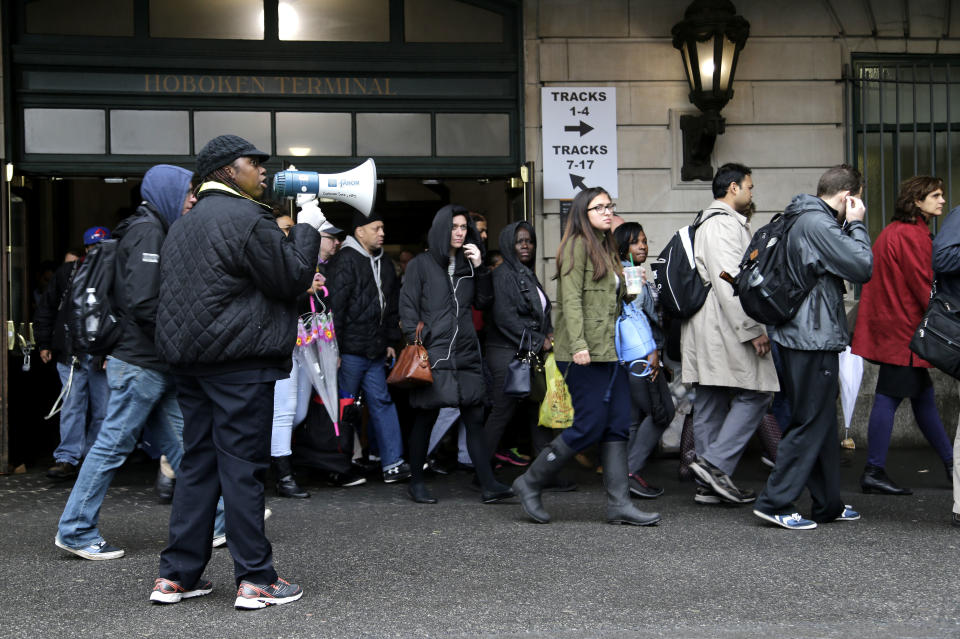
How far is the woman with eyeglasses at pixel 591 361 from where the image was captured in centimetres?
593

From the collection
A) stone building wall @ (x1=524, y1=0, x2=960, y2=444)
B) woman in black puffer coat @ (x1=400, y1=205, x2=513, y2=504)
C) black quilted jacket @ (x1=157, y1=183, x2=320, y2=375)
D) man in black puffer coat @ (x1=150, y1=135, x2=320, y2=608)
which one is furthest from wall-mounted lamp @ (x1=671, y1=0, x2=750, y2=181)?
black quilted jacket @ (x1=157, y1=183, x2=320, y2=375)

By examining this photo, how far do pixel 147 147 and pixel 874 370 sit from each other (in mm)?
6343

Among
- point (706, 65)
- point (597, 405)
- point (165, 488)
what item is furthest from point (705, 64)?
point (165, 488)

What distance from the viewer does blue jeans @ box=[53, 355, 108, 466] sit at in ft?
26.8

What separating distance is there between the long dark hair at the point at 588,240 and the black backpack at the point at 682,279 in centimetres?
81

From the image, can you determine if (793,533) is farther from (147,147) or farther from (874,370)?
(147,147)

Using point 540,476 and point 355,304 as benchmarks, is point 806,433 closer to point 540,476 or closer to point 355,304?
point 540,476

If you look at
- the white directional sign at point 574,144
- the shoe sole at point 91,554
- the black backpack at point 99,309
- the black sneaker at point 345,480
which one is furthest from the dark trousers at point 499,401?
the black backpack at point 99,309

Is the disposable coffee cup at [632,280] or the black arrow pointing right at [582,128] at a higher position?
the black arrow pointing right at [582,128]

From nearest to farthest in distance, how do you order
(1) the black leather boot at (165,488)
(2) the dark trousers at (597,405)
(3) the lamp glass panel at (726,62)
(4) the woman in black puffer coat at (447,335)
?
(2) the dark trousers at (597,405), (4) the woman in black puffer coat at (447,335), (1) the black leather boot at (165,488), (3) the lamp glass panel at (726,62)

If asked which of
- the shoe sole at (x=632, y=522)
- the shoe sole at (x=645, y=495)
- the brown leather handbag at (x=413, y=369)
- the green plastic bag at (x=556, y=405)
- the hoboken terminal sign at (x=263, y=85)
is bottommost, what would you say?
the shoe sole at (x=645, y=495)

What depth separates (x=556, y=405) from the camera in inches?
263

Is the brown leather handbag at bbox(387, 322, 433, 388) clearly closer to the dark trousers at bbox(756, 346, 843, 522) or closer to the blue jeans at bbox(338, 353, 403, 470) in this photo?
the blue jeans at bbox(338, 353, 403, 470)

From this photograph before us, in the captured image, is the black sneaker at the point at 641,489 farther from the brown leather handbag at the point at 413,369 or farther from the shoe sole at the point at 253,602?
the shoe sole at the point at 253,602
